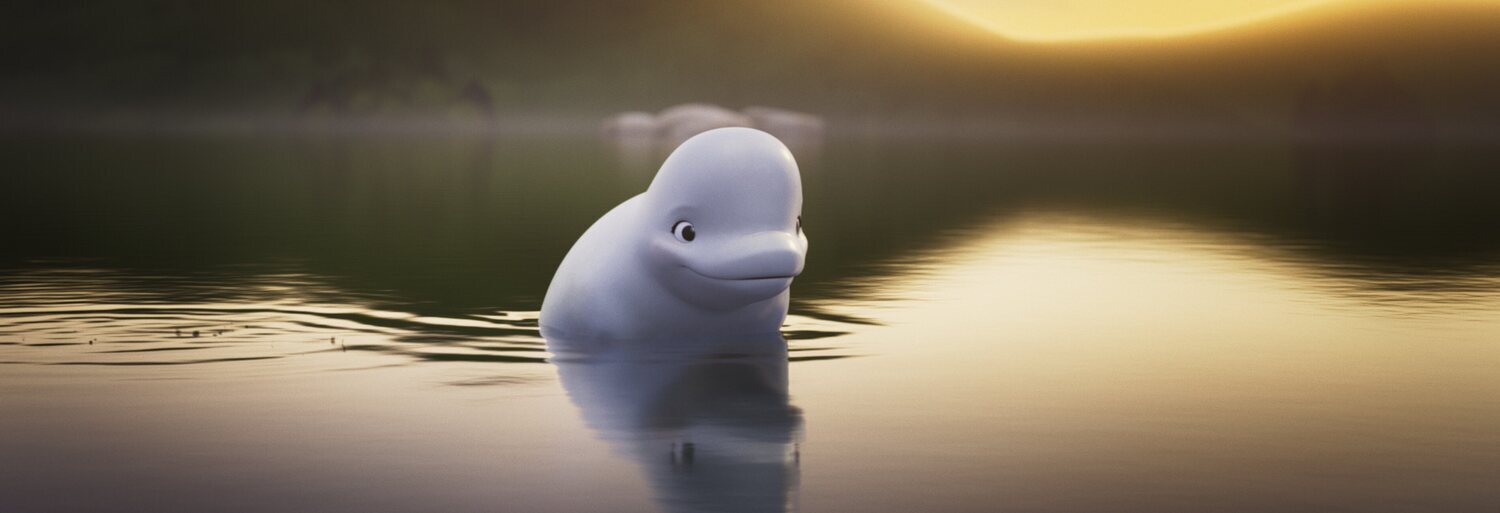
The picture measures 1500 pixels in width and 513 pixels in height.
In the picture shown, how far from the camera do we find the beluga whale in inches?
564

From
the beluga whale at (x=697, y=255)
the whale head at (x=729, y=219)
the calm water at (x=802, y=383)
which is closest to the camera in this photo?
the calm water at (x=802, y=383)

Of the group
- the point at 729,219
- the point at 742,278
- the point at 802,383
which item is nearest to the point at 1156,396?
the point at 802,383

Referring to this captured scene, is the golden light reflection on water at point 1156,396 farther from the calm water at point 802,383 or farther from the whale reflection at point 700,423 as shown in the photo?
the whale reflection at point 700,423

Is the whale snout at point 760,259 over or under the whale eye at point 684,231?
under

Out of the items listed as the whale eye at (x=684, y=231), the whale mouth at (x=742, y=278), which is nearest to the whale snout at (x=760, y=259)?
the whale mouth at (x=742, y=278)

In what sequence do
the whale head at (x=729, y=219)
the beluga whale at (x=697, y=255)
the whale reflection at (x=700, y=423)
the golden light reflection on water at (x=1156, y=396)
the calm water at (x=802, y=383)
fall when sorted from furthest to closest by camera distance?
the beluga whale at (x=697, y=255)
the whale head at (x=729, y=219)
the golden light reflection on water at (x=1156, y=396)
the calm water at (x=802, y=383)
the whale reflection at (x=700, y=423)

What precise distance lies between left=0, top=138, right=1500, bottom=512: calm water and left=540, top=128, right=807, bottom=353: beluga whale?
2.06 feet

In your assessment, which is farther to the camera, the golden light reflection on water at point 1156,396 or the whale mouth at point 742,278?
the whale mouth at point 742,278

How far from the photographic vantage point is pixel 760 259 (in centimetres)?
1408

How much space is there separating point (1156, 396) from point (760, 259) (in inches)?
119

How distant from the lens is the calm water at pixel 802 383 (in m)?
10.2

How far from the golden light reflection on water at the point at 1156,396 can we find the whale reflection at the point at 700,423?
245mm

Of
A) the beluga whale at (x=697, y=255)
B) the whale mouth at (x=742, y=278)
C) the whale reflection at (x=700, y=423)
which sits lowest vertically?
the whale reflection at (x=700, y=423)

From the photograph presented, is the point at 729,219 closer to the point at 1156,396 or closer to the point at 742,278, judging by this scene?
the point at 742,278
